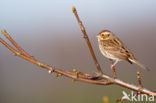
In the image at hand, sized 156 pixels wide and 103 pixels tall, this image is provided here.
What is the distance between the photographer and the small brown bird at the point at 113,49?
14.9 ft

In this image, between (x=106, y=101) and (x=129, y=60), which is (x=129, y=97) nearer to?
(x=106, y=101)

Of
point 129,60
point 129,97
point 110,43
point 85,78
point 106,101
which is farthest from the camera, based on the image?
point 110,43

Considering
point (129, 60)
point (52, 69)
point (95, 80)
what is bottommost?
point (129, 60)

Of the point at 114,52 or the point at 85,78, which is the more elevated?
the point at 85,78

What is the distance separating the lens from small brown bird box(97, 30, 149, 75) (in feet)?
14.9

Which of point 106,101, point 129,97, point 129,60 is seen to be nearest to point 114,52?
point 129,60

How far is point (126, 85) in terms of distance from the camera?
2350 mm

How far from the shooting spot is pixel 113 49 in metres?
4.80

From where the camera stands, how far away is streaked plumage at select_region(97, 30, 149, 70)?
4.53m

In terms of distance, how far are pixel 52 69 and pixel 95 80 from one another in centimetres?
36

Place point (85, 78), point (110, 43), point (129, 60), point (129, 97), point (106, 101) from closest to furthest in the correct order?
point (106, 101)
point (85, 78)
point (129, 97)
point (129, 60)
point (110, 43)

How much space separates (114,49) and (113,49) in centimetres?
2

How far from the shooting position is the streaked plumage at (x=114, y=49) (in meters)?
4.53

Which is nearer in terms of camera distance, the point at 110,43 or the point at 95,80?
the point at 95,80
